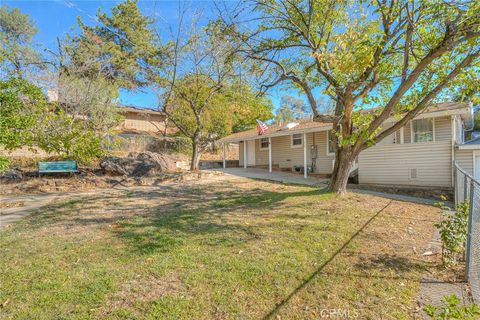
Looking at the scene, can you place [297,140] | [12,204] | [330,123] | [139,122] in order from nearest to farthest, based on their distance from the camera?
[12,204]
[330,123]
[297,140]
[139,122]

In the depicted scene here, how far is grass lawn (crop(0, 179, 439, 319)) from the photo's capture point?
2752 millimetres

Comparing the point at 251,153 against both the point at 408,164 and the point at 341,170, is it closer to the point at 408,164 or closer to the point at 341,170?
the point at 408,164

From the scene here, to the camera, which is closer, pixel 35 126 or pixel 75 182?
pixel 35 126

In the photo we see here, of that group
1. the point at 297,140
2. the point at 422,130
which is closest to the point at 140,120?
the point at 297,140

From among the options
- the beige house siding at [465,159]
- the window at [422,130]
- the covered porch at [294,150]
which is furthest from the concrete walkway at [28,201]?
the beige house siding at [465,159]

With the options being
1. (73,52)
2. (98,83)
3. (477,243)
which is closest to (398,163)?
(477,243)

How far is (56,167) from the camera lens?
11.3 meters

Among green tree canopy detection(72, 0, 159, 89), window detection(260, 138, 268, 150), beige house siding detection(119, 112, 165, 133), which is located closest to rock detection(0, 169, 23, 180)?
green tree canopy detection(72, 0, 159, 89)

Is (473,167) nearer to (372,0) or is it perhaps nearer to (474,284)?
(372,0)

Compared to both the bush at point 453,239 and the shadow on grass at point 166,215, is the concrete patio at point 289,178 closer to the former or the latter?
the shadow on grass at point 166,215

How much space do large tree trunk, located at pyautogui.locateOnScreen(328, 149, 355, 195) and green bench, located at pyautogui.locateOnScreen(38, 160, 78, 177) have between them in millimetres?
10567

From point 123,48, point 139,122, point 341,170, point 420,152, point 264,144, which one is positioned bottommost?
point 341,170

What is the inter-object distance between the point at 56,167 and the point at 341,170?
11.3 metres

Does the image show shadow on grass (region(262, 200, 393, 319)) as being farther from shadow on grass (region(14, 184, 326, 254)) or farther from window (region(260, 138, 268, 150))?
window (region(260, 138, 268, 150))
